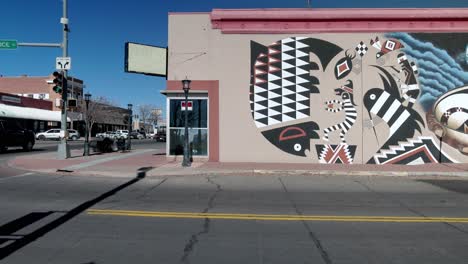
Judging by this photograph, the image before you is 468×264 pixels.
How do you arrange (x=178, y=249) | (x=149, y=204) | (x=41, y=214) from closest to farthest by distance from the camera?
(x=178, y=249)
(x=41, y=214)
(x=149, y=204)

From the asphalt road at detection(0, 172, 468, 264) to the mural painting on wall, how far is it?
5.42m

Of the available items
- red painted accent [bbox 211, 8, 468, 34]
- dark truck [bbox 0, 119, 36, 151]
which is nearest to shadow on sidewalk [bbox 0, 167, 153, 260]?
red painted accent [bbox 211, 8, 468, 34]

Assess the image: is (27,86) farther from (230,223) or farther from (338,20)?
(230,223)

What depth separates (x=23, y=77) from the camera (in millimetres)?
71938

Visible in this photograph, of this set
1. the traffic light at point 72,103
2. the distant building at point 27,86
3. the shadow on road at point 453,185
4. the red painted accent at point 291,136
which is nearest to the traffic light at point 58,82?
the traffic light at point 72,103

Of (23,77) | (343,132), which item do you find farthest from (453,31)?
(23,77)

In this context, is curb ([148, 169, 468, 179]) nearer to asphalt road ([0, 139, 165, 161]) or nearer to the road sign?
the road sign

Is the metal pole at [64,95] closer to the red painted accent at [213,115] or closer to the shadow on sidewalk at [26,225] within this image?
the red painted accent at [213,115]

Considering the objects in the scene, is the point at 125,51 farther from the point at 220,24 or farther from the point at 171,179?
the point at 171,179

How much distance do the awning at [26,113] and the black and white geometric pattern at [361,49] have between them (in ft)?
115

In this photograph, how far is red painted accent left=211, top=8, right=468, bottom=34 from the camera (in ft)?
55.5

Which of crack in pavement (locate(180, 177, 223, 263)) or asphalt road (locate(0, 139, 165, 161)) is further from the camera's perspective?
asphalt road (locate(0, 139, 165, 161))

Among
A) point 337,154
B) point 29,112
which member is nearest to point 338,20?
point 337,154

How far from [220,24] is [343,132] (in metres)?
7.15
